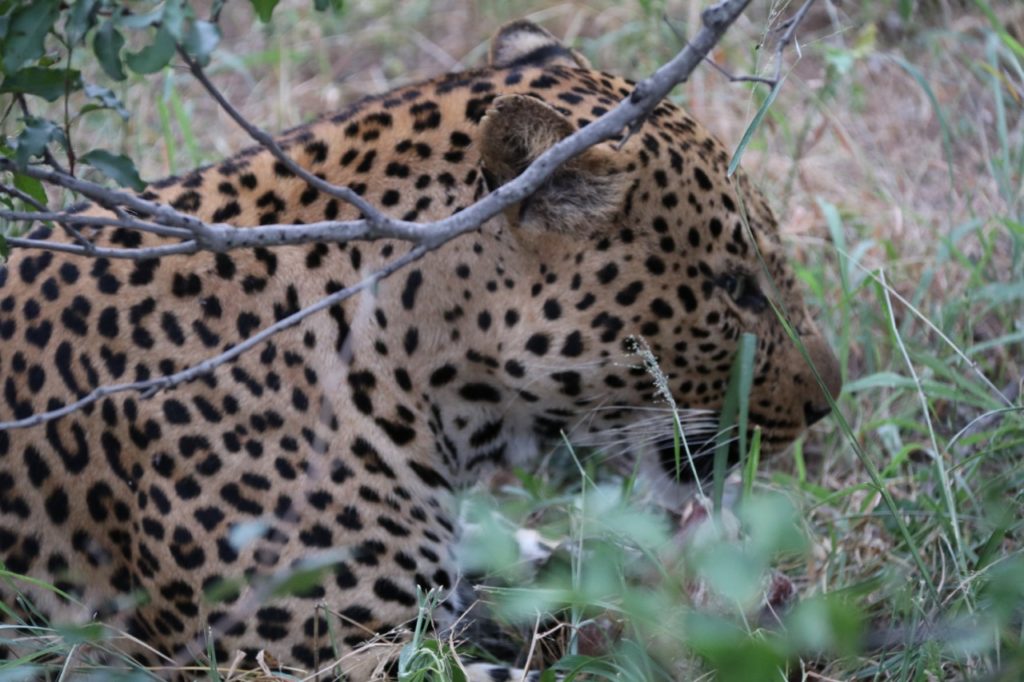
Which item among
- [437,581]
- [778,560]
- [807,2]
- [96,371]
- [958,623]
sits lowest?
[778,560]

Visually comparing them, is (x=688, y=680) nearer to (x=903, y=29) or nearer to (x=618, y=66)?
(x=618, y=66)

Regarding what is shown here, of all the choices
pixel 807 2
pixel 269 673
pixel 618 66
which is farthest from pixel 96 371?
pixel 618 66

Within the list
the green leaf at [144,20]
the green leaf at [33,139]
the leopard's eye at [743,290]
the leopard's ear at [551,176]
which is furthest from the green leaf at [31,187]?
the leopard's eye at [743,290]

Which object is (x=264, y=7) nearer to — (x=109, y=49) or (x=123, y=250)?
(x=109, y=49)

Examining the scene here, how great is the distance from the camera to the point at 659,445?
3674mm

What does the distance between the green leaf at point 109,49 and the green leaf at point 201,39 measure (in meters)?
0.16

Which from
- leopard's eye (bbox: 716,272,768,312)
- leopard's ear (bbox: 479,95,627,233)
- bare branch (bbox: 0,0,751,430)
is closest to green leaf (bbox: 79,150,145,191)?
bare branch (bbox: 0,0,751,430)

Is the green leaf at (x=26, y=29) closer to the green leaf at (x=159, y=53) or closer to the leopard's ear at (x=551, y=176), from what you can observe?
the green leaf at (x=159, y=53)

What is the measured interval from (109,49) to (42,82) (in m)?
0.23

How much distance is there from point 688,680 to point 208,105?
211 inches

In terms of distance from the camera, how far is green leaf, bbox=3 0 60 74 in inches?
91.7

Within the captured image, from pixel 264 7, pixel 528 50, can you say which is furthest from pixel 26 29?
pixel 528 50

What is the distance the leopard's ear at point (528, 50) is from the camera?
147 inches

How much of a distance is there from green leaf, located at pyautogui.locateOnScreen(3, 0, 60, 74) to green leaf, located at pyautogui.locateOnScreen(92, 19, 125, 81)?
0.30ft
